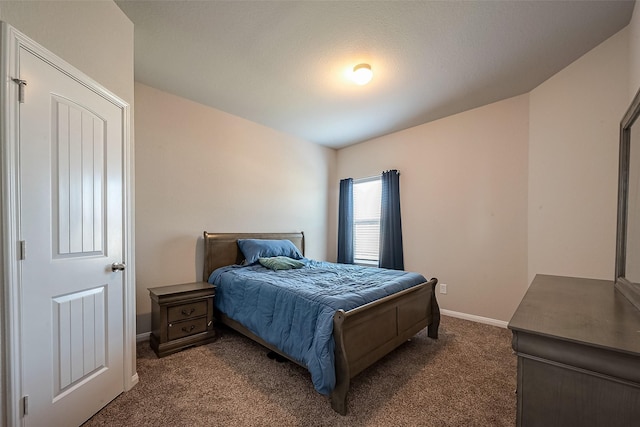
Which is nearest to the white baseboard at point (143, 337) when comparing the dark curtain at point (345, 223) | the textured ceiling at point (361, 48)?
the textured ceiling at point (361, 48)

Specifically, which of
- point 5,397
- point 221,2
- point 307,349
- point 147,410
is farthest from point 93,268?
point 221,2

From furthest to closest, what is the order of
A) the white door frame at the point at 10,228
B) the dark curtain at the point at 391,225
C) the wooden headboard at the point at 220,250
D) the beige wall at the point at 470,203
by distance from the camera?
the dark curtain at the point at 391,225 < the wooden headboard at the point at 220,250 < the beige wall at the point at 470,203 < the white door frame at the point at 10,228

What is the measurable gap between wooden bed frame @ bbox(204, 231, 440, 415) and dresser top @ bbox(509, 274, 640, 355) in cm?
95

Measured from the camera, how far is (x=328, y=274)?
9.11 feet

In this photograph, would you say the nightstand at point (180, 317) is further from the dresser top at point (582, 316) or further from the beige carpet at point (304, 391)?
the dresser top at point (582, 316)

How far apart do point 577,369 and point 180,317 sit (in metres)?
2.71

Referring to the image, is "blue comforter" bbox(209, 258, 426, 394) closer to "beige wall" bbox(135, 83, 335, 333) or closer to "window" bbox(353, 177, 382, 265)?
"beige wall" bbox(135, 83, 335, 333)

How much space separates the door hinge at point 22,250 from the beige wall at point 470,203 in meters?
3.73

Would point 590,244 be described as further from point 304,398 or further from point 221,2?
point 221,2

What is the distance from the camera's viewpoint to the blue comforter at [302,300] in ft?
5.46

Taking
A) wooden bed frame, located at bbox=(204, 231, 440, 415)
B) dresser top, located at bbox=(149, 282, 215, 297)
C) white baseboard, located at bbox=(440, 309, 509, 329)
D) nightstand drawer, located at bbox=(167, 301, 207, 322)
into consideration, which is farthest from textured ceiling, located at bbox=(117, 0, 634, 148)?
white baseboard, located at bbox=(440, 309, 509, 329)

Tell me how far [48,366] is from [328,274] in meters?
2.07

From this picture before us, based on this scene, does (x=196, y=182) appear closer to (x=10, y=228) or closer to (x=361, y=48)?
(x=10, y=228)

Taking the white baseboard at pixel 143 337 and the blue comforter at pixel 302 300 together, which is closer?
the blue comforter at pixel 302 300
